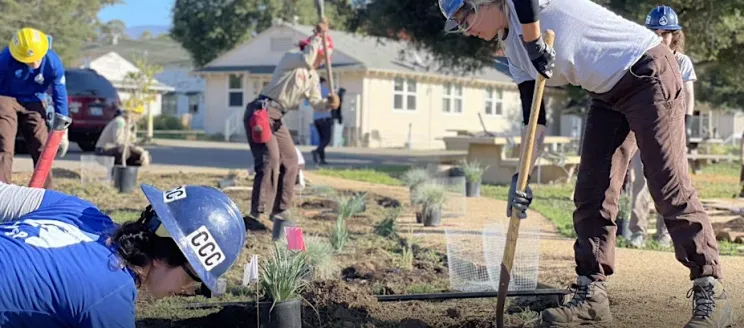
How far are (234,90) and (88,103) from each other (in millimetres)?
18435

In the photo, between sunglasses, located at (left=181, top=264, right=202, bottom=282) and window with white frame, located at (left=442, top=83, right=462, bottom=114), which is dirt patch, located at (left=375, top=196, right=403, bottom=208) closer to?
sunglasses, located at (left=181, top=264, right=202, bottom=282)

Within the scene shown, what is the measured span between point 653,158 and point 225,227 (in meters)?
2.46

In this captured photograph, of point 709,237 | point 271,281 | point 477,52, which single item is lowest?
point 271,281

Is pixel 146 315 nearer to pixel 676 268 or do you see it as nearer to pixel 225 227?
pixel 225 227

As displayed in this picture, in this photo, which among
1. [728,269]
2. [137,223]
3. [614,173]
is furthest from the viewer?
[728,269]

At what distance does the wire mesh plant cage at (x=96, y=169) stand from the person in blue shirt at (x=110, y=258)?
1005cm

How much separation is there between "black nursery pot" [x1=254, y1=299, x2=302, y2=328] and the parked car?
17.3 metres

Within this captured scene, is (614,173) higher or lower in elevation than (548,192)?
higher

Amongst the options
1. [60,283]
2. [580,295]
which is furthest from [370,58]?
[60,283]

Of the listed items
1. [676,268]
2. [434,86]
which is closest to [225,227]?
[676,268]

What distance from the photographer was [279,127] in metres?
9.19

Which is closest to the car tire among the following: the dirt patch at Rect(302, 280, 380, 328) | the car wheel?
the car wheel

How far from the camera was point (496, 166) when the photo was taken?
17047 mm

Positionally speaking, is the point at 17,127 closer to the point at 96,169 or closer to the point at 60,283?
the point at 96,169
